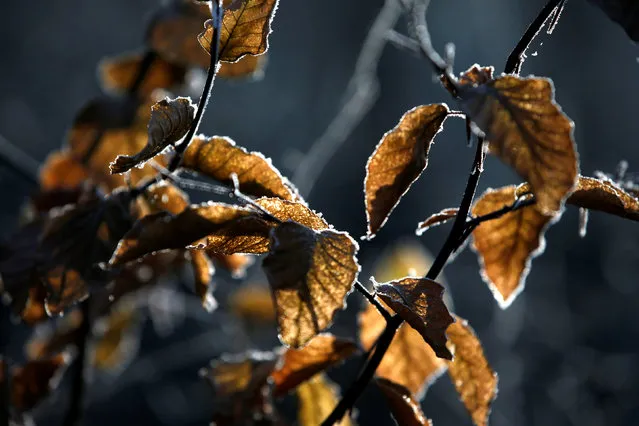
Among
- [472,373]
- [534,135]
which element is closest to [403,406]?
[472,373]

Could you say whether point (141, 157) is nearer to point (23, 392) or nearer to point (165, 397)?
point (23, 392)

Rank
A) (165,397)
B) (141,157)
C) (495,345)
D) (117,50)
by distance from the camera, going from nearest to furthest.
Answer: (141,157), (495,345), (165,397), (117,50)

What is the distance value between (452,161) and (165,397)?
11.0 feet

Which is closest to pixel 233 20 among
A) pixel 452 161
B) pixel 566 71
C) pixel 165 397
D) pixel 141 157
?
pixel 141 157

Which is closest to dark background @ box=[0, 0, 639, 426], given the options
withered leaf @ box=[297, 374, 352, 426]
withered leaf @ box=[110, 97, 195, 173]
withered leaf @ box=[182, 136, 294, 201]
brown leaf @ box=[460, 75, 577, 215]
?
withered leaf @ box=[297, 374, 352, 426]

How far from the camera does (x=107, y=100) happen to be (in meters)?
1.21

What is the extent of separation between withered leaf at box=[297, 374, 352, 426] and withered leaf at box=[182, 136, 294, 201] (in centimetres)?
37

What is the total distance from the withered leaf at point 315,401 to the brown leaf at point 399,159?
1.33ft

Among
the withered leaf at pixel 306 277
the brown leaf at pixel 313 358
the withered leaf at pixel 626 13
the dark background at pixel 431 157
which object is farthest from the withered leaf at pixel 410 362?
the dark background at pixel 431 157

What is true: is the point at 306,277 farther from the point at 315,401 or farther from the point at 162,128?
the point at 315,401

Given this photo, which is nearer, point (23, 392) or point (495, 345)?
point (23, 392)

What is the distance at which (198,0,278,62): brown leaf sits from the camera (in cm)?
59

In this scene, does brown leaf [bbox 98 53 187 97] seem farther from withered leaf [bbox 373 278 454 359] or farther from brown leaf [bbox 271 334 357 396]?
withered leaf [bbox 373 278 454 359]

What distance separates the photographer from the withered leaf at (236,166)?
2.20 feet
